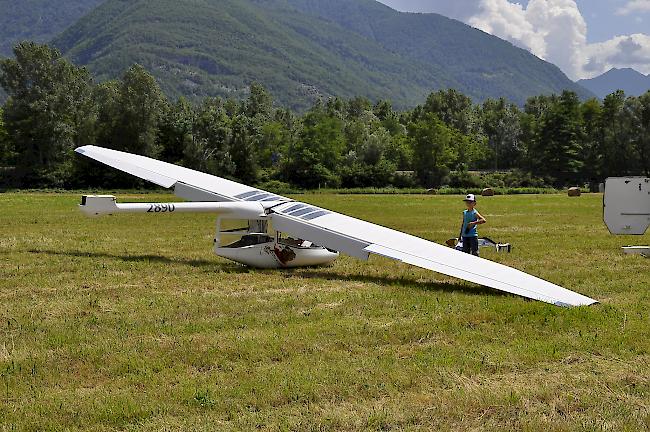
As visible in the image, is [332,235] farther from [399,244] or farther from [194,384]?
[194,384]

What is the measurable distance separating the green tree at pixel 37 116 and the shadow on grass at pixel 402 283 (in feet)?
180

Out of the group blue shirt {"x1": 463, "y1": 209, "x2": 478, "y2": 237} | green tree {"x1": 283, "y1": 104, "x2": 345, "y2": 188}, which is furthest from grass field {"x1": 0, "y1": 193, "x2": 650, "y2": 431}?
green tree {"x1": 283, "y1": 104, "x2": 345, "y2": 188}

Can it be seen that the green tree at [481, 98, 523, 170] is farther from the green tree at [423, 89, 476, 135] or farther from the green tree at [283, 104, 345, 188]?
the green tree at [283, 104, 345, 188]

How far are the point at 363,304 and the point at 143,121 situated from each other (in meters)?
61.3

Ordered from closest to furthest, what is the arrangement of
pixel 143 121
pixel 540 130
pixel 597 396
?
pixel 597 396 → pixel 143 121 → pixel 540 130

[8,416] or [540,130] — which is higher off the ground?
[540,130]

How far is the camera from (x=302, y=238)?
12.7m

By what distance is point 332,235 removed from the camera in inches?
484

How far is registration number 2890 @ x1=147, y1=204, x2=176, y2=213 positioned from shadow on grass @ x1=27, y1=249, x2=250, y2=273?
4.81 ft

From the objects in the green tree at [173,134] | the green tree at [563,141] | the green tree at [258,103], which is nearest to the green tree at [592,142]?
the green tree at [563,141]

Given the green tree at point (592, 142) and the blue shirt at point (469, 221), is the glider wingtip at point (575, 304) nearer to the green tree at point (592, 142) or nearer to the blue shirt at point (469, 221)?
the blue shirt at point (469, 221)

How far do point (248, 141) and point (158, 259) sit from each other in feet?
190

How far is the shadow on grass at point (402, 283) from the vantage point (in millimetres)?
11323

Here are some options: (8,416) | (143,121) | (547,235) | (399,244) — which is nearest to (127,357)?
(8,416)
